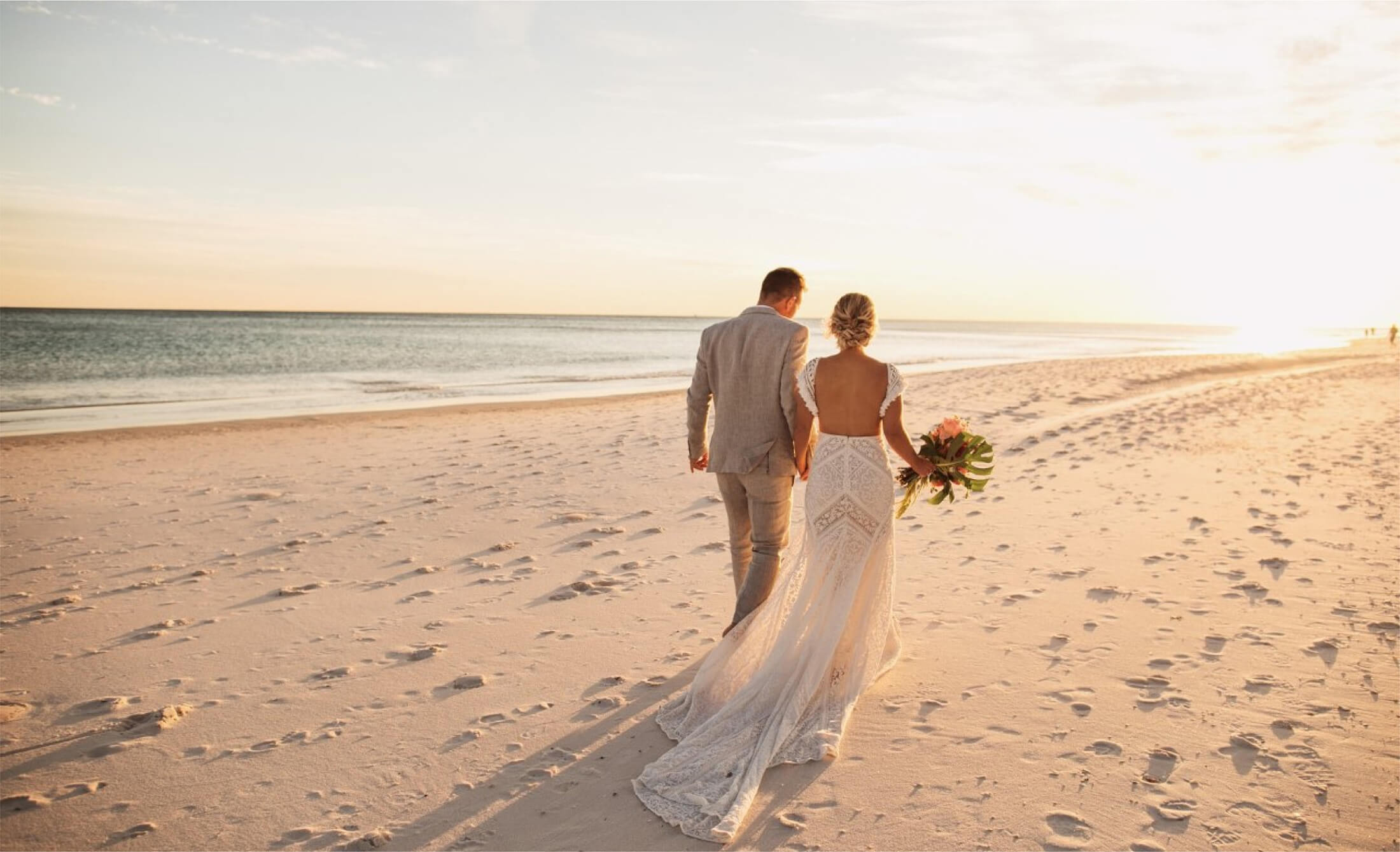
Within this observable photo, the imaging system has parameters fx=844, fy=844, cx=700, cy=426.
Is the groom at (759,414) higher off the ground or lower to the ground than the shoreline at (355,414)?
higher

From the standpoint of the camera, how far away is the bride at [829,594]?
4.33 m

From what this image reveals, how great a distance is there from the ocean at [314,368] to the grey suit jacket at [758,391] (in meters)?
1.02

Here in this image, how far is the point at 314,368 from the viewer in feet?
115

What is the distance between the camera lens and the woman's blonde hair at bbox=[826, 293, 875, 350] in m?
4.46

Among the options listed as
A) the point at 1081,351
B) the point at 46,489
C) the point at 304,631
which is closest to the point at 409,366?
the point at 46,489

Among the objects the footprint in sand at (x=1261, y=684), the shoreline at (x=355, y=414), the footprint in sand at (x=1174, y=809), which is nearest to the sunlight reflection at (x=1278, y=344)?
the shoreline at (x=355, y=414)

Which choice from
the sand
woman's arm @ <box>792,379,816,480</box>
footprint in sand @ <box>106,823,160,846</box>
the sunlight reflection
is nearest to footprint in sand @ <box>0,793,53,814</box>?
the sand

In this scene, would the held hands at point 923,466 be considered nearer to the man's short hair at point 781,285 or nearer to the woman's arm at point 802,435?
the woman's arm at point 802,435

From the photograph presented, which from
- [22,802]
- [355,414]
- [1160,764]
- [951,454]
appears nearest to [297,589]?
[22,802]

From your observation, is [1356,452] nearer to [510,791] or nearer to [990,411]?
[990,411]

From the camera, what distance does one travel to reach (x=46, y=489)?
34.4ft

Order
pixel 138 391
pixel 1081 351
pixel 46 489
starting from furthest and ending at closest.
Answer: pixel 1081 351 → pixel 138 391 → pixel 46 489

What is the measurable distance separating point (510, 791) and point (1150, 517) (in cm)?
719

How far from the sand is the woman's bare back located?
1527 millimetres
